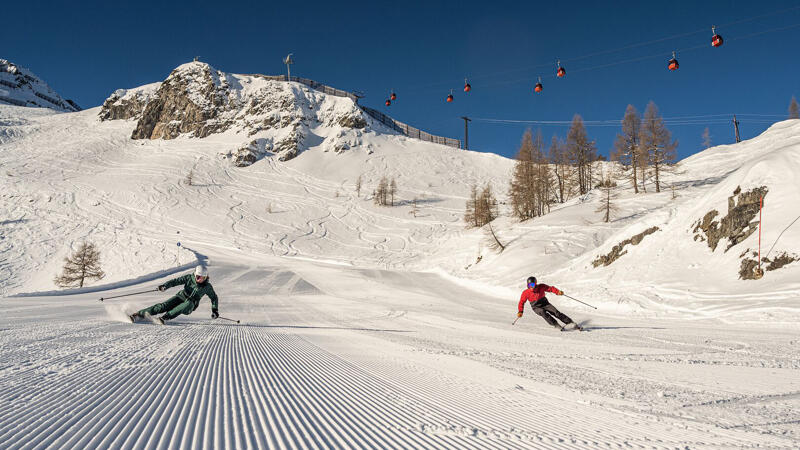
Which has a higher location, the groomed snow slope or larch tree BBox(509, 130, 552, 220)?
larch tree BBox(509, 130, 552, 220)

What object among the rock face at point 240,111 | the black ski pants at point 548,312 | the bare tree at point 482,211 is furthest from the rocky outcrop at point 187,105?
the black ski pants at point 548,312

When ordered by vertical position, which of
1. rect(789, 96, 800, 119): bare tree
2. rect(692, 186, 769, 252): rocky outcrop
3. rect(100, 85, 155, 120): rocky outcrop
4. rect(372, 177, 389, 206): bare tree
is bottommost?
rect(692, 186, 769, 252): rocky outcrop

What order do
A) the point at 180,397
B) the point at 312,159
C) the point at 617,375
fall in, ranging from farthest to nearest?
the point at 312,159
the point at 617,375
the point at 180,397

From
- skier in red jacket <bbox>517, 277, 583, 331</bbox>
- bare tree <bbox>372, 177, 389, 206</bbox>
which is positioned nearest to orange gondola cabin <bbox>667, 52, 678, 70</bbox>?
skier in red jacket <bbox>517, 277, 583, 331</bbox>

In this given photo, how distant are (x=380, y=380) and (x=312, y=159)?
258 ft

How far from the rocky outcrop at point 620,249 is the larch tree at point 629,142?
2196 centimetres

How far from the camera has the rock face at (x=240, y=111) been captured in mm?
85625

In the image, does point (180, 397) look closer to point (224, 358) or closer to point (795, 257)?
point (224, 358)

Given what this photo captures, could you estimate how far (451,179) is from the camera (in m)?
73.2

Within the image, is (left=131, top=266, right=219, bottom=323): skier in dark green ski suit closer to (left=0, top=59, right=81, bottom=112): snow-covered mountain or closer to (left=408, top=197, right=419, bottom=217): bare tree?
(left=408, top=197, right=419, bottom=217): bare tree

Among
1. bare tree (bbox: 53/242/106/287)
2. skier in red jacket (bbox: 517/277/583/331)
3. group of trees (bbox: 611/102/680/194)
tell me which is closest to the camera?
skier in red jacket (bbox: 517/277/583/331)

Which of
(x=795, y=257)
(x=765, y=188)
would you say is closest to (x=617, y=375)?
(x=795, y=257)

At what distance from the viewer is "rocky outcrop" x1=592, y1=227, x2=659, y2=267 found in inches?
700

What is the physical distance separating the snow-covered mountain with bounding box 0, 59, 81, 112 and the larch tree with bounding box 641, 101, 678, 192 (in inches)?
6601
